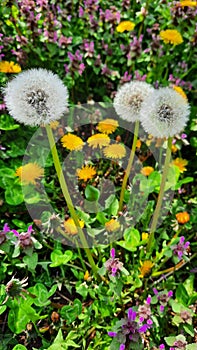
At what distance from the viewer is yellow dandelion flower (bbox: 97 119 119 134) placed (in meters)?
2.02

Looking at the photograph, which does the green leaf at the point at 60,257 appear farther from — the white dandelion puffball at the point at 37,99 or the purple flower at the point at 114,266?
the white dandelion puffball at the point at 37,99

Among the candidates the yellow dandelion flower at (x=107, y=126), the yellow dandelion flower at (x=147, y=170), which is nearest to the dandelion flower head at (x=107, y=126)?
the yellow dandelion flower at (x=107, y=126)

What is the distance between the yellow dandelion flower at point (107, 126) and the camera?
79.4 inches

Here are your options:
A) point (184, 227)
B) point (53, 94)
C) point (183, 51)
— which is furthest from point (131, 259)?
point (183, 51)

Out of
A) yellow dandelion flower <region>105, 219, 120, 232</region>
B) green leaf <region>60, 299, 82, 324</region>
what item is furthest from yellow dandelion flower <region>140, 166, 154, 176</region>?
green leaf <region>60, 299, 82, 324</region>

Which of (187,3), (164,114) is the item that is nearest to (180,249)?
(164,114)

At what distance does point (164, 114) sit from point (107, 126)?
62 cm

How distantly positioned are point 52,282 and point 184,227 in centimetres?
59

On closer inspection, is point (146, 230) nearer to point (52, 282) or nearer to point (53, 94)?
point (52, 282)

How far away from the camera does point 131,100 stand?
5.26 feet

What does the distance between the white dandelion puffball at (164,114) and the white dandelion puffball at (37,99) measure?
0.28 m

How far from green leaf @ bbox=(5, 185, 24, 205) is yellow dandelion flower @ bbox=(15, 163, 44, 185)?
62 mm

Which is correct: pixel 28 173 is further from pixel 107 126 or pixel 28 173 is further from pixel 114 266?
pixel 114 266

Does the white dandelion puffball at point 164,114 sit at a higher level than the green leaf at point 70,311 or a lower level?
higher
